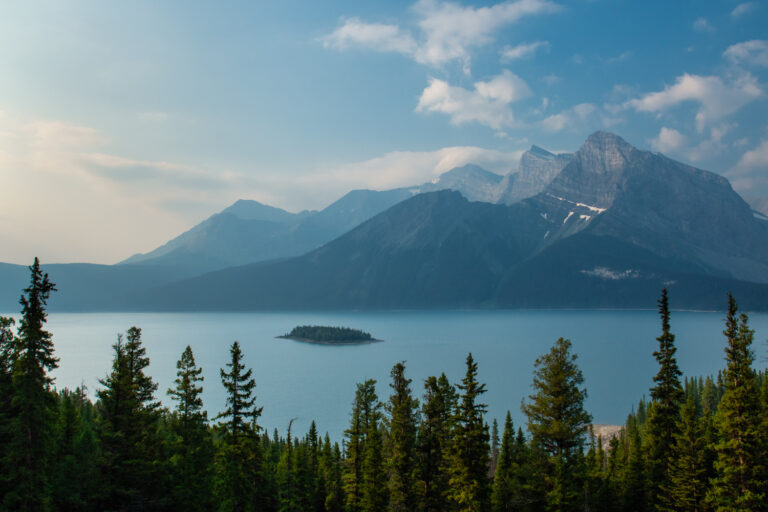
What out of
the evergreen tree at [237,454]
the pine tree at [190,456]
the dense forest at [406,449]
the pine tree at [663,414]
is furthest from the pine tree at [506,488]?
the pine tree at [190,456]

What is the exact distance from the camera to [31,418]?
1299 inches

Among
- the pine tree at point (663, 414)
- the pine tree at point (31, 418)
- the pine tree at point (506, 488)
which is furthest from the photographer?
the pine tree at point (663, 414)

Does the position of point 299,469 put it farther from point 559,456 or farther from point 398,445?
point 559,456

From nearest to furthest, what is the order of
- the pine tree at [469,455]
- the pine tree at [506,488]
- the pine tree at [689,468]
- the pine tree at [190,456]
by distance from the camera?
the pine tree at [469,455]
the pine tree at [689,468]
the pine tree at [506,488]
the pine tree at [190,456]

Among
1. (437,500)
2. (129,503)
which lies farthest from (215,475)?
(437,500)

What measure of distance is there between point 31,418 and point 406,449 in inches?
914

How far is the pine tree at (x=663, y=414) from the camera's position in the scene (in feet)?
139

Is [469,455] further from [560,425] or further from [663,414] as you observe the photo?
[663,414]

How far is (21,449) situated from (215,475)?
16082 mm

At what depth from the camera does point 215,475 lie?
45.2 m

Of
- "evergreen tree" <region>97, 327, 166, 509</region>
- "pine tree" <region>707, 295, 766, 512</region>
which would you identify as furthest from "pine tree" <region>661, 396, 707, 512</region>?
"evergreen tree" <region>97, 327, 166, 509</region>

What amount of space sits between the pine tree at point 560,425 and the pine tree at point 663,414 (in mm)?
11284

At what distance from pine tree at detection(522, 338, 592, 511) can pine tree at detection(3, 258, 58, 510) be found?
2878 cm

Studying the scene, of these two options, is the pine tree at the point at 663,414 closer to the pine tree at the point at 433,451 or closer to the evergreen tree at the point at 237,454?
the pine tree at the point at 433,451
